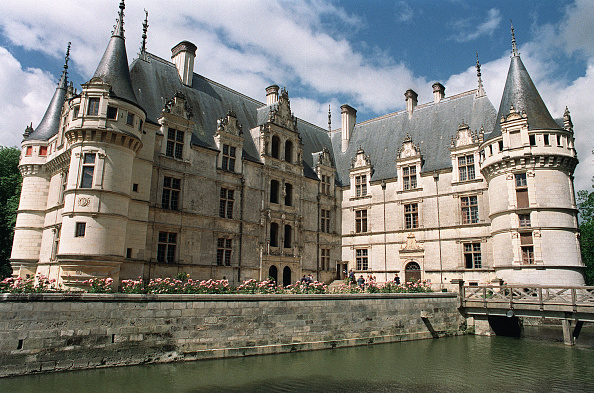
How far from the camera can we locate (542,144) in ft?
74.1

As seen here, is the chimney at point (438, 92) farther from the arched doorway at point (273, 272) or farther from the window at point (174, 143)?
the window at point (174, 143)

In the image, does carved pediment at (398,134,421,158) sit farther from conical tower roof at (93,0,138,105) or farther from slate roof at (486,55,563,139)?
conical tower roof at (93,0,138,105)

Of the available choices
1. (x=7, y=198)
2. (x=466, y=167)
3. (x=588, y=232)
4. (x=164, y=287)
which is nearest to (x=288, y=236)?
(x=466, y=167)

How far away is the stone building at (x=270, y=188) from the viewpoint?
60.6 ft

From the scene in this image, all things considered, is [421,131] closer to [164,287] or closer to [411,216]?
[411,216]

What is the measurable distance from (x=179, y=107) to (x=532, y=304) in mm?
19988

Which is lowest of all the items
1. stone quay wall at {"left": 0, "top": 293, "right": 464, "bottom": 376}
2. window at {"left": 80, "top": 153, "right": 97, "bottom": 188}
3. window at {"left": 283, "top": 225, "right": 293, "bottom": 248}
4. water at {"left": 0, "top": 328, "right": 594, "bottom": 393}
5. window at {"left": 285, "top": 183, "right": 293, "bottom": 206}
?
water at {"left": 0, "top": 328, "right": 594, "bottom": 393}

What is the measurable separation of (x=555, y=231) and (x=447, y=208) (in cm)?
655

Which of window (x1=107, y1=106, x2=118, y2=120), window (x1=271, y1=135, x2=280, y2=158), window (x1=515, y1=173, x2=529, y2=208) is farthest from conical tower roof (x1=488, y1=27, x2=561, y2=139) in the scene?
window (x1=107, y1=106, x2=118, y2=120)

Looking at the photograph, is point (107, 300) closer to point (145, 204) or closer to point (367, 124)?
point (145, 204)

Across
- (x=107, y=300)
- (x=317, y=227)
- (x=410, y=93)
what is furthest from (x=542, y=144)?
(x=107, y=300)

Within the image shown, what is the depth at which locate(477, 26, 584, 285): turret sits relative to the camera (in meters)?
21.7

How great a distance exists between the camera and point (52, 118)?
25.6 metres

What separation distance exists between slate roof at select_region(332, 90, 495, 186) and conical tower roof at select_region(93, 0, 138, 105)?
18.3m
